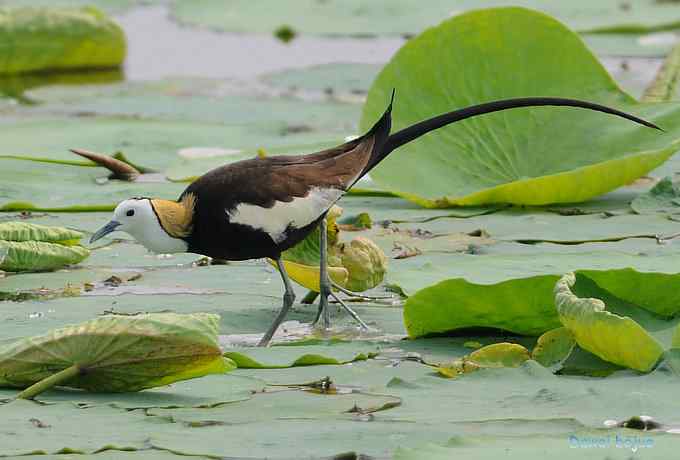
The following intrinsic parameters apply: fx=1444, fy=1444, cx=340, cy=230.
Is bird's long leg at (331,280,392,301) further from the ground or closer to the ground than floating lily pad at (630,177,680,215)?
closer to the ground

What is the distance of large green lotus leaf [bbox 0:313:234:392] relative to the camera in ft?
8.41

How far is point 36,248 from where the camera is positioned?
148 inches

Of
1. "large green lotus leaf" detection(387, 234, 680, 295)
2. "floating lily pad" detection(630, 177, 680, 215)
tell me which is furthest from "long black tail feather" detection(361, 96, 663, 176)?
"floating lily pad" detection(630, 177, 680, 215)

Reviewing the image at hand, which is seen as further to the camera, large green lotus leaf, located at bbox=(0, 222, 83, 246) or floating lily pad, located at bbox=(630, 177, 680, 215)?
floating lily pad, located at bbox=(630, 177, 680, 215)

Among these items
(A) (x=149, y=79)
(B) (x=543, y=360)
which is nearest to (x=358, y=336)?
(B) (x=543, y=360)

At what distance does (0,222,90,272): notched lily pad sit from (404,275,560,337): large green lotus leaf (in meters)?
1.13

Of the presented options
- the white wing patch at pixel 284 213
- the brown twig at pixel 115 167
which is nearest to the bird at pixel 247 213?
the white wing patch at pixel 284 213

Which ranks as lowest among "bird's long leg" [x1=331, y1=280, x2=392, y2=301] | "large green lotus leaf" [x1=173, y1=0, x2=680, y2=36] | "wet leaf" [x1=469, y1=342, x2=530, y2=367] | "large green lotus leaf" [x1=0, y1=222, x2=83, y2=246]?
"bird's long leg" [x1=331, y1=280, x2=392, y2=301]

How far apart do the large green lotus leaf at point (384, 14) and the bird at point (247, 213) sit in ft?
17.3

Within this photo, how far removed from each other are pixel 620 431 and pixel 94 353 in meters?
0.94

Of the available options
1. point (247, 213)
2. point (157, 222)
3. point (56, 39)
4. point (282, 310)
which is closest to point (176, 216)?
point (157, 222)

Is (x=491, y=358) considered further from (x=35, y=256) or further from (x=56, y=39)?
(x=56, y=39)

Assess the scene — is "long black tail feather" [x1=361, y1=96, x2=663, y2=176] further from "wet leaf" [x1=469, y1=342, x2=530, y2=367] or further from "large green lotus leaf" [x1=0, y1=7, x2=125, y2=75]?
"large green lotus leaf" [x1=0, y1=7, x2=125, y2=75]

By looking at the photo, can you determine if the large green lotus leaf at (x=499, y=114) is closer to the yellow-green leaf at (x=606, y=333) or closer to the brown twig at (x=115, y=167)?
the brown twig at (x=115, y=167)
